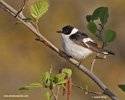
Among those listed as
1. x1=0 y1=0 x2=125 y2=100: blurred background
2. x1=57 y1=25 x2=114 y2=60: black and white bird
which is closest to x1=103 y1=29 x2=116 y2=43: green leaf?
x1=57 y1=25 x2=114 y2=60: black and white bird

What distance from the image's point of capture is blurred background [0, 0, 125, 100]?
1007 cm

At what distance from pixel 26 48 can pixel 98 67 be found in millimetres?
2637

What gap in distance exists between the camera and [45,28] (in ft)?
36.6

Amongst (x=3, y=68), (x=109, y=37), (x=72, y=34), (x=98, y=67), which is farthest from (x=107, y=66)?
(x=109, y=37)

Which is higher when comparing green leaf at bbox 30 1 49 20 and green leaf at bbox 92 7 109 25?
green leaf at bbox 30 1 49 20

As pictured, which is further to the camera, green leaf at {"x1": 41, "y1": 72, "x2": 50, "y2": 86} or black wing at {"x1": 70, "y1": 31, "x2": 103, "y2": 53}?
black wing at {"x1": 70, "y1": 31, "x2": 103, "y2": 53}

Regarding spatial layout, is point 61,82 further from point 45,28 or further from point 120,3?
point 120,3

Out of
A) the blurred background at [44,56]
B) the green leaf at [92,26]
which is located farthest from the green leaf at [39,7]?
the blurred background at [44,56]

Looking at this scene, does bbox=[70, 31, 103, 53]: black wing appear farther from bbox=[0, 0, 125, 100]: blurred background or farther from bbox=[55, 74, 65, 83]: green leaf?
bbox=[0, 0, 125, 100]: blurred background

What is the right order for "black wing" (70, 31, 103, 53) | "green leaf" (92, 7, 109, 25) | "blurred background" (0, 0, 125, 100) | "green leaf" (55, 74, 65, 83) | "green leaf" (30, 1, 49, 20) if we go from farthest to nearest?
"blurred background" (0, 0, 125, 100)
"black wing" (70, 31, 103, 53)
"green leaf" (92, 7, 109, 25)
"green leaf" (30, 1, 49, 20)
"green leaf" (55, 74, 65, 83)

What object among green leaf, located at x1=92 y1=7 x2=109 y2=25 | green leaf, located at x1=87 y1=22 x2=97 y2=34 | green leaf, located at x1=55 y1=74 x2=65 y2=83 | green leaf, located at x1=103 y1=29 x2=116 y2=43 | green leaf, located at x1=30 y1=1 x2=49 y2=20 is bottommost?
green leaf, located at x1=55 y1=74 x2=65 y2=83

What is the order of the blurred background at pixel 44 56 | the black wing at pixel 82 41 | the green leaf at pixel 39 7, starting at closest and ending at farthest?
1. the green leaf at pixel 39 7
2. the black wing at pixel 82 41
3. the blurred background at pixel 44 56

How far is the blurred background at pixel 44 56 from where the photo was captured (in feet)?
33.0

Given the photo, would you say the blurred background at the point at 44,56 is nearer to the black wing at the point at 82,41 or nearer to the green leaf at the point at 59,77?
the black wing at the point at 82,41
